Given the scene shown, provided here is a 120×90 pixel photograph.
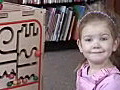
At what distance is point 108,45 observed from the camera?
1297 mm

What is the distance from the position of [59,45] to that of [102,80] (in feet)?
6.20

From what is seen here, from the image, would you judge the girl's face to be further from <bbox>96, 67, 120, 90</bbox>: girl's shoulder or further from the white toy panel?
the white toy panel

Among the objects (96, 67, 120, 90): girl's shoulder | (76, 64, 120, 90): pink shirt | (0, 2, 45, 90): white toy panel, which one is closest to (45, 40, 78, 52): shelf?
(0, 2, 45, 90): white toy panel

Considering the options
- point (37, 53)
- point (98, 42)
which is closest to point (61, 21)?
point (37, 53)

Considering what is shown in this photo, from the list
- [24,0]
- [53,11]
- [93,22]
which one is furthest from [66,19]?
[93,22]

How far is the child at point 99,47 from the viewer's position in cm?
129

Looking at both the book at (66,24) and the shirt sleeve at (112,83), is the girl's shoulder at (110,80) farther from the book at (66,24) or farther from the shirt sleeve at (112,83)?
the book at (66,24)

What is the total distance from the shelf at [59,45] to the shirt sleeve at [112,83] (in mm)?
1865

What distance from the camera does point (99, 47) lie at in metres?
1.29

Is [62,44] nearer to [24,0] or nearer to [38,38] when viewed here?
[24,0]

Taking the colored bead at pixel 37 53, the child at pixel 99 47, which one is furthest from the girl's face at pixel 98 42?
the colored bead at pixel 37 53

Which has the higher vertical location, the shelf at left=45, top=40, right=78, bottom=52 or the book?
the book

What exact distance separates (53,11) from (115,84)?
1914 millimetres

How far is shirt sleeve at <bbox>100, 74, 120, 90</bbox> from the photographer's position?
1.25 meters
